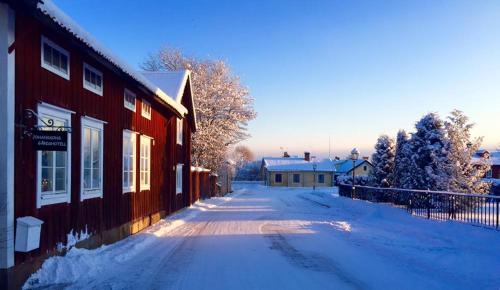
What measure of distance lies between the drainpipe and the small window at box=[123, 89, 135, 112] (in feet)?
21.2

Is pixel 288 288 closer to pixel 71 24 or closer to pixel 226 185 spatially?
pixel 71 24

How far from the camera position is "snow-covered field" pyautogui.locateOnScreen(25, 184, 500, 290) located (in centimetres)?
784

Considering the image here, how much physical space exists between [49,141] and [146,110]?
875cm

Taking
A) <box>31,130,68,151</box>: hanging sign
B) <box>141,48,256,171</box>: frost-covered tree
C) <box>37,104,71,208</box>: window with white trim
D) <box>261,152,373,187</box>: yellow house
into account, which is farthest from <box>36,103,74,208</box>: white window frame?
<box>261,152,373,187</box>: yellow house

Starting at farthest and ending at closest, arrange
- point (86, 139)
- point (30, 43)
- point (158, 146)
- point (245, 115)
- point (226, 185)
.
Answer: point (226, 185) → point (245, 115) → point (158, 146) → point (86, 139) → point (30, 43)

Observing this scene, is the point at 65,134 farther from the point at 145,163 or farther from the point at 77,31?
the point at 145,163

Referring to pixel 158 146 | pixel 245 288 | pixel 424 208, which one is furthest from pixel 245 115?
pixel 245 288

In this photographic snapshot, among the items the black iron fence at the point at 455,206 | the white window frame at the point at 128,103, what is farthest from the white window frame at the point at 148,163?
the black iron fence at the point at 455,206

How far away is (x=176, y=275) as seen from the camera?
849 cm

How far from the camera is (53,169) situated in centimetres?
880

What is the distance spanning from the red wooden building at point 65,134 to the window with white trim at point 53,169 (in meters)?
0.02

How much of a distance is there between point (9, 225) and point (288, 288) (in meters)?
4.04

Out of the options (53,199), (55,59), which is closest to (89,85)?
(55,59)

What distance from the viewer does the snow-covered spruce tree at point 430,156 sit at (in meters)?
23.7
